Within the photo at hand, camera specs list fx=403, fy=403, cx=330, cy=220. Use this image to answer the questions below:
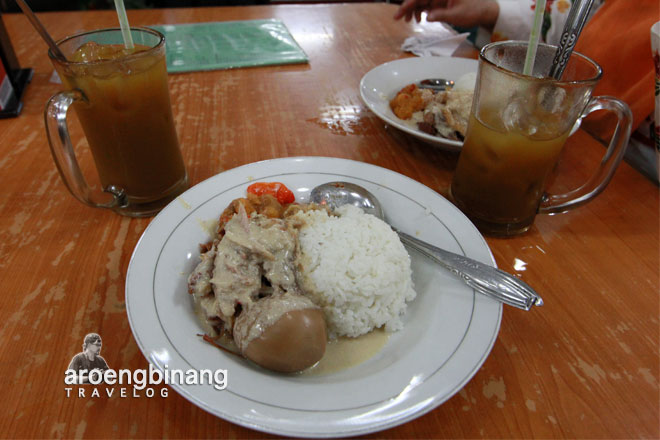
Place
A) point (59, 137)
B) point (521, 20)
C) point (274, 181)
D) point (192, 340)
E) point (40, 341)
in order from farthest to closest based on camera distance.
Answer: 1. point (521, 20)
2. point (274, 181)
3. point (59, 137)
4. point (40, 341)
5. point (192, 340)

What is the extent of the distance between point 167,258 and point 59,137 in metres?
0.44

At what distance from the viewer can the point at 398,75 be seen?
2.02 metres

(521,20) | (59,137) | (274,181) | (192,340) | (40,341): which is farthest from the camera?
(521,20)

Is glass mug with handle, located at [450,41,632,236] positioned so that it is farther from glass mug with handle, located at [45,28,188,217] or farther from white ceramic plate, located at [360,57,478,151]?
glass mug with handle, located at [45,28,188,217]

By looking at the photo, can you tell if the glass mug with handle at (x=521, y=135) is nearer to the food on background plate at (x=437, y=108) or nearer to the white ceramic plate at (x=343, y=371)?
the white ceramic plate at (x=343, y=371)

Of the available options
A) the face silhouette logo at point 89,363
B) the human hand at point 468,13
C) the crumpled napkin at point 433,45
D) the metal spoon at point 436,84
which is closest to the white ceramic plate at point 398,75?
the metal spoon at point 436,84

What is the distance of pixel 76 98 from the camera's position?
3.45ft

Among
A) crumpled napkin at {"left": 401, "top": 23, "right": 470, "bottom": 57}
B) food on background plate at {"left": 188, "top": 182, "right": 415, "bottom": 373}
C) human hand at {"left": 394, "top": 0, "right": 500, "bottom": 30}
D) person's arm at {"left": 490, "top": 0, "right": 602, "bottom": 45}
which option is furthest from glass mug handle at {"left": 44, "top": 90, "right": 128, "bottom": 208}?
person's arm at {"left": 490, "top": 0, "right": 602, "bottom": 45}

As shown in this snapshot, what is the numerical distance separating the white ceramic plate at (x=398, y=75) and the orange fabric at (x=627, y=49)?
0.61 metres

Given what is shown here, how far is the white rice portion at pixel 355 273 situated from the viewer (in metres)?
0.98

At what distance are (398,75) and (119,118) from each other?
4.48 ft

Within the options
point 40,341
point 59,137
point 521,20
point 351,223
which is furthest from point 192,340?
point 521,20

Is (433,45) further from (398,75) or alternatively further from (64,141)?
(64,141)

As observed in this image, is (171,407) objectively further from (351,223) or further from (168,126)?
(168,126)
